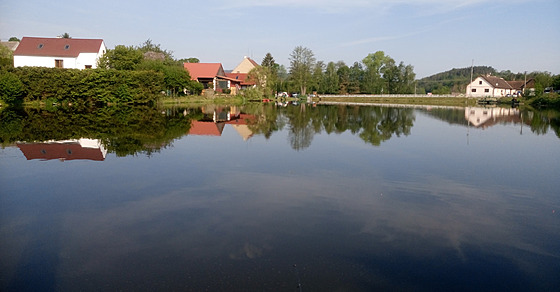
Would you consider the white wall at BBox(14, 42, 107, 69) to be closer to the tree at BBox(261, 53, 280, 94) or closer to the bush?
the bush

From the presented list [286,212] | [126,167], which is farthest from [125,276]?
[126,167]

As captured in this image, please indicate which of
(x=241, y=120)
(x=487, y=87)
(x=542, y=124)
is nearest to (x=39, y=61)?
(x=241, y=120)

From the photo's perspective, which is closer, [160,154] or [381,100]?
[160,154]

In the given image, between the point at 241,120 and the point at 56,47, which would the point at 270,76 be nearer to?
the point at 56,47

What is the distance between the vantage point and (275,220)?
589 cm

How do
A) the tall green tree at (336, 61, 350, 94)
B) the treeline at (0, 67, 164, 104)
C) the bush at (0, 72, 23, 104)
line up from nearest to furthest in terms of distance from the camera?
1. the bush at (0, 72, 23, 104)
2. the treeline at (0, 67, 164, 104)
3. the tall green tree at (336, 61, 350, 94)

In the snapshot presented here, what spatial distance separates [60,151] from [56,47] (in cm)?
4077

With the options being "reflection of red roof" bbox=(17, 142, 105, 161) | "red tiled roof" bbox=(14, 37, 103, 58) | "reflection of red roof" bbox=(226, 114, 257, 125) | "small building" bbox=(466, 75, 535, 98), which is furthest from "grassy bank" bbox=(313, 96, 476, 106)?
"reflection of red roof" bbox=(17, 142, 105, 161)

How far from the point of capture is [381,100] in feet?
219

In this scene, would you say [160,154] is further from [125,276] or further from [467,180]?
[467,180]

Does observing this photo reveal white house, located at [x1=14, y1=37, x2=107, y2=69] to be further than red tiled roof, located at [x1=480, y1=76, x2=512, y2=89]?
No

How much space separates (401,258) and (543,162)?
885cm

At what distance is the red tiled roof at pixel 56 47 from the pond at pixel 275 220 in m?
38.2

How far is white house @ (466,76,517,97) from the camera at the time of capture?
7588cm
